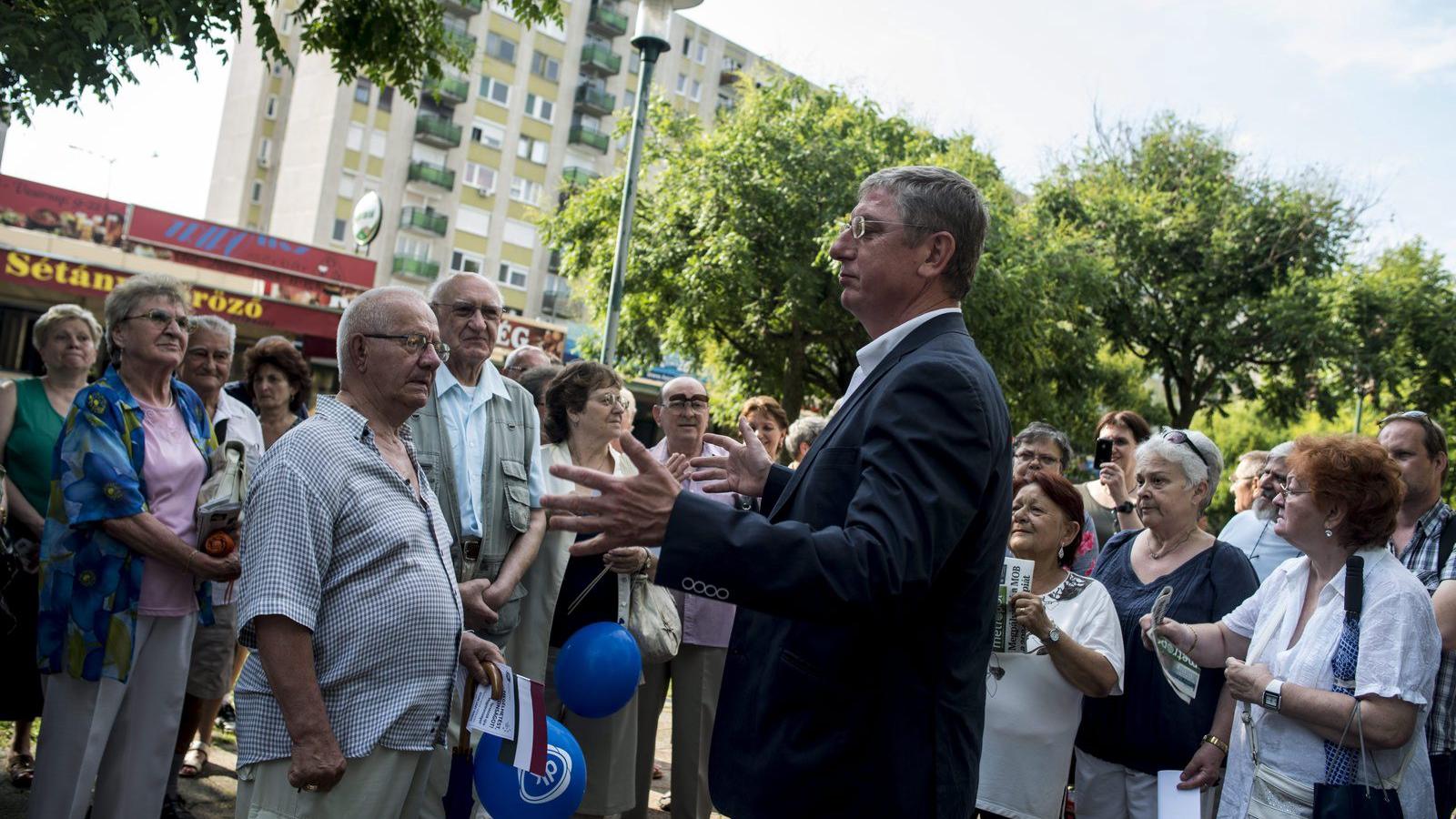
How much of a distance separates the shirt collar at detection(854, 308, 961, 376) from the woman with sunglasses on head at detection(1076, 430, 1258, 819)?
7.13ft

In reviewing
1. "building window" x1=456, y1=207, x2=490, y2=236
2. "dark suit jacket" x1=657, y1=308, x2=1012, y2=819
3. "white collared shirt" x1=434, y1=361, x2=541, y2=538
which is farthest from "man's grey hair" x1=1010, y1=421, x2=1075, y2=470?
"building window" x1=456, y1=207, x2=490, y2=236

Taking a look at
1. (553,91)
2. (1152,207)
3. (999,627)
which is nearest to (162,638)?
(999,627)

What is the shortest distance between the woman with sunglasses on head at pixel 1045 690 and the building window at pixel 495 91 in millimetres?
48204

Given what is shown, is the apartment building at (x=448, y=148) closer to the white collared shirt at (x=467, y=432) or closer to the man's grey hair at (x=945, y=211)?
the white collared shirt at (x=467, y=432)

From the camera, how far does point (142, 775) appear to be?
3955mm

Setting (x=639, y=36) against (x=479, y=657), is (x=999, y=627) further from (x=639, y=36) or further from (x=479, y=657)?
(x=639, y=36)

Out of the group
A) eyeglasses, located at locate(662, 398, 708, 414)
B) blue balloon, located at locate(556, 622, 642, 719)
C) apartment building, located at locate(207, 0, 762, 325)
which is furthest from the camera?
apartment building, located at locate(207, 0, 762, 325)

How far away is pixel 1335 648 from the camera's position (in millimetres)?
3316

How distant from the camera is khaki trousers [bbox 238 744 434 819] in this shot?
265 centimetres

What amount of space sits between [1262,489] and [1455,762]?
4.61 feet

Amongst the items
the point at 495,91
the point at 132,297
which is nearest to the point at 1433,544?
the point at 132,297

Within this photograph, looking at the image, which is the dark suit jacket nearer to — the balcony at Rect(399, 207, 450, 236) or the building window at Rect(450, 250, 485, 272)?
the balcony at Rect(399, 207, 450, 236)

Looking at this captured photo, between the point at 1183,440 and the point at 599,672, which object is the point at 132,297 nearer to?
the point at 599,672

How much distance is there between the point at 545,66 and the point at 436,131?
688 centimetres
